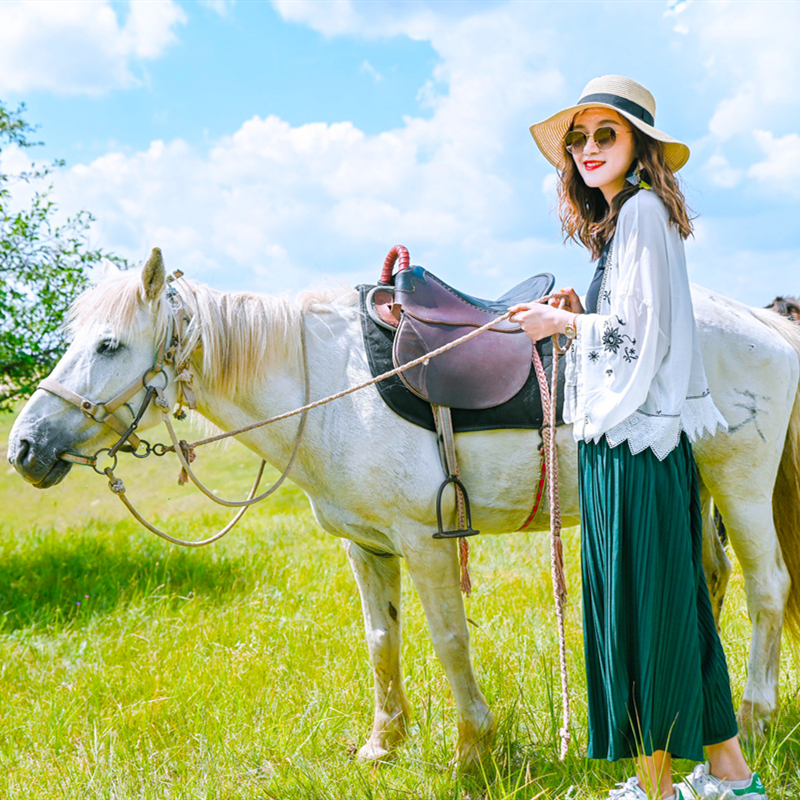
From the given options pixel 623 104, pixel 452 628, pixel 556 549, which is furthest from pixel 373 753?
pixel 623 104

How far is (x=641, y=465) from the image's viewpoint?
205cm

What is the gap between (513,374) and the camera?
2764 millimetres

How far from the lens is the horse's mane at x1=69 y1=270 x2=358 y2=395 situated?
254 centimetres

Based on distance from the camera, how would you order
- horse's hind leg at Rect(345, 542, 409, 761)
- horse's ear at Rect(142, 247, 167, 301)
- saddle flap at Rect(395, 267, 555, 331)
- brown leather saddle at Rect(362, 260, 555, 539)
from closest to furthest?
horse's ear at Rect(142, 247, 167, 301) → brown leather saddle at Rect(362, 260, 555, 539) → saddle flap at Rect(395, 267, 555, 331) → horse's hind leg at Rect(345, 542, 409, 761)

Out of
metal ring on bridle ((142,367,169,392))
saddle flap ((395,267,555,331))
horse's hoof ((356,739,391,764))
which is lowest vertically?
horse's hoof ((356,739,391,764))

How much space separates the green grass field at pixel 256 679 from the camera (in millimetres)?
2758

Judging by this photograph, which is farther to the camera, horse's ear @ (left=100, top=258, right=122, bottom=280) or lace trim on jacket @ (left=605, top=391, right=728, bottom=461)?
horse's ear @ (left=100, top=258, right=122, bottom=280)

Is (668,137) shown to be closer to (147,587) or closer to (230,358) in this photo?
(230,358)

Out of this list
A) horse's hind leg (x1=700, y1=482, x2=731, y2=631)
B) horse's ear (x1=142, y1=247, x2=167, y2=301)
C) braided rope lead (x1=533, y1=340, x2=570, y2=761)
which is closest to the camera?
braided rope lead (x1=533, y1=340, x2=570, y2=761)

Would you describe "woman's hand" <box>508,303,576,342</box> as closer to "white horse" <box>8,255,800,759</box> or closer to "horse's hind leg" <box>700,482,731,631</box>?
"white horse" <box>8,255,800,759</box>

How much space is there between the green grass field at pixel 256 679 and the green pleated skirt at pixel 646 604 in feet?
1.44

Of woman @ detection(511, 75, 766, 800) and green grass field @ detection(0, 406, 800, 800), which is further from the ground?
woman @ detection(511, 75, 766, 800)

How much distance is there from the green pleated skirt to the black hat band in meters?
0.97

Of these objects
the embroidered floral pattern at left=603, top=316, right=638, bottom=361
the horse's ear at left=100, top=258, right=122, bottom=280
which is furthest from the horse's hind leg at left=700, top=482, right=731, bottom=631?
the horse's ear at left=100, top=258, right=122, bottom=280
